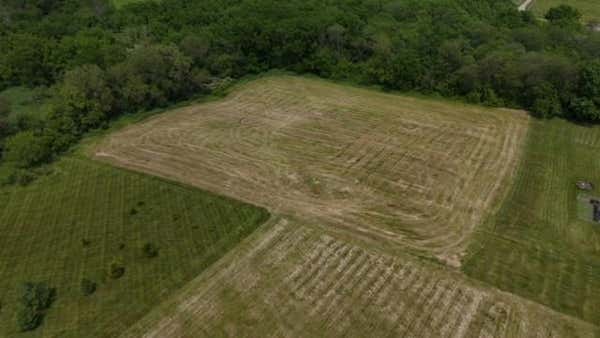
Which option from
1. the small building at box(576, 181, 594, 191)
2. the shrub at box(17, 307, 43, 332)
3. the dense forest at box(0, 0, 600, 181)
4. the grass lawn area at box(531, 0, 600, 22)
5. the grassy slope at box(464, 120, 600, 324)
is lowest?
the shrub at box(17, 307, 43, 332)

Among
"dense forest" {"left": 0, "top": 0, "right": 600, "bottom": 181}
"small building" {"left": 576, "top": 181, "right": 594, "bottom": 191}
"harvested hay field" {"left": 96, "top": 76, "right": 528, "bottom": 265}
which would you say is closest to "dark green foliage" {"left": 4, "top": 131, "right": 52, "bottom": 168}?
"dense forest" {"left": 0, "top": 0, "right": 600, "bottom": 181}

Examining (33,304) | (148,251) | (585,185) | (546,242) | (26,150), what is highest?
(585,185)

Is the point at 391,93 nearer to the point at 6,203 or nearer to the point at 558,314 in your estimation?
the point at 558,314

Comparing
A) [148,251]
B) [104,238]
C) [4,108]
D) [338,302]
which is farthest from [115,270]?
[4,108]

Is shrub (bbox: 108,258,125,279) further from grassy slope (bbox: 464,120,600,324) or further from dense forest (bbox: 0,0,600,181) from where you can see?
grassy slope (bbox: 464,120,600,324)

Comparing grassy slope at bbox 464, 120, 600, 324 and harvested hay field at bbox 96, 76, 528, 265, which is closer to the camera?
grassy slope at bbox 464, 120, 600, 324

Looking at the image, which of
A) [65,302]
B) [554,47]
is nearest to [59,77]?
[65,302]

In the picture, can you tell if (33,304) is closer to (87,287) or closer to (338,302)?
(87,287)
